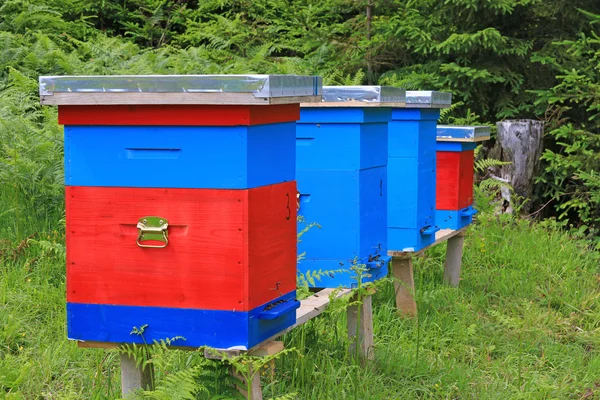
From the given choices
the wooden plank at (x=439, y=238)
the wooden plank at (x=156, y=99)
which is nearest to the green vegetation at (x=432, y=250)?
the wooden plank at (x=439, y=238)

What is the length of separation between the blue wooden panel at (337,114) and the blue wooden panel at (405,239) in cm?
130

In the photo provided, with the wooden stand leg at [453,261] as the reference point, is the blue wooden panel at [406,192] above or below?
above

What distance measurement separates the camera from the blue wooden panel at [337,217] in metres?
4.20

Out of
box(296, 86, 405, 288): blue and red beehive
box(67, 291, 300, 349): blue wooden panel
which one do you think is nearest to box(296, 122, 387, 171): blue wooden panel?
box(296, 86, 405, 288): blue and red beehive

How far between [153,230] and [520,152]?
6.75 meters

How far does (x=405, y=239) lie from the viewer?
17.9 ft

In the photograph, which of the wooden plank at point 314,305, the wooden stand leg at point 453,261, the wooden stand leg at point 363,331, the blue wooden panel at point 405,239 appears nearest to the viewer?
the wooden plank at point 314,305

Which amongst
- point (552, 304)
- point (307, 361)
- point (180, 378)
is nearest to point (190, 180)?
point (180, 378)

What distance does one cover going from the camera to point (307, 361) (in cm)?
393

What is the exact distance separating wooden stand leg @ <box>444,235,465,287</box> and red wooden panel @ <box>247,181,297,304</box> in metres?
3.68

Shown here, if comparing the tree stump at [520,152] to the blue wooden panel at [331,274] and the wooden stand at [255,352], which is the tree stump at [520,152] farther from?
the wooden stand at [255,352]

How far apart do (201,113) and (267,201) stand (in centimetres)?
39

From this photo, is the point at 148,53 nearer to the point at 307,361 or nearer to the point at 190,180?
the point at 307,361

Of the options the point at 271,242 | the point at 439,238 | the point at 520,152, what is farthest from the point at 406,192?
the point at 520,152
